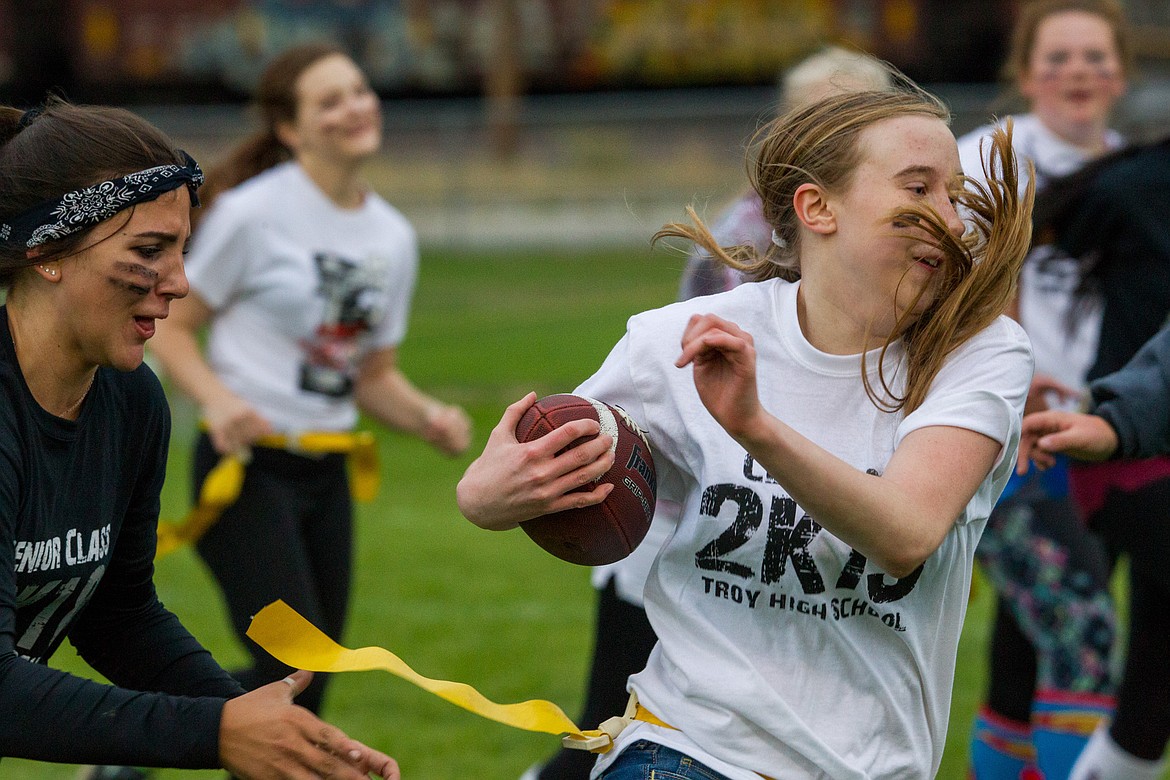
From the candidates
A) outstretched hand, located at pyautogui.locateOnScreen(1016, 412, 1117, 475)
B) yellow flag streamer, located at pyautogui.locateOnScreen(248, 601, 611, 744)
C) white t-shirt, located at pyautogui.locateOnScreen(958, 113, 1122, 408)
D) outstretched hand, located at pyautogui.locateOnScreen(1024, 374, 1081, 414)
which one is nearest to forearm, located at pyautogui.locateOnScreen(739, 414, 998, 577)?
yellow flag streamer, located at pyautogui.locateOnScreen(248, 601, 611, 744)

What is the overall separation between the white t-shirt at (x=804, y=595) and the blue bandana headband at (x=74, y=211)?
1.00m

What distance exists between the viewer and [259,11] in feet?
107

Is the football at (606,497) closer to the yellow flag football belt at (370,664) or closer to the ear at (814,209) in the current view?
the yellow flag football belt at (370,664)

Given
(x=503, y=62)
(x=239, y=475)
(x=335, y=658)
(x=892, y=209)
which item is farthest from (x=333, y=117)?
(x=503, y=62)

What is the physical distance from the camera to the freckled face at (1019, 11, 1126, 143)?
17.9ft

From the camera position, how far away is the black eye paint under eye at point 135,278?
2861mm

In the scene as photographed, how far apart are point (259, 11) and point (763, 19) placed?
Answer: 10586mm

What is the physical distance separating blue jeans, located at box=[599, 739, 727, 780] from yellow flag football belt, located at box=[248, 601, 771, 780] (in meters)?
0.05

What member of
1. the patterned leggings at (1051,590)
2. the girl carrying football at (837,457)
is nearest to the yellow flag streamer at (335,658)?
the girl carrying football at (837,457)

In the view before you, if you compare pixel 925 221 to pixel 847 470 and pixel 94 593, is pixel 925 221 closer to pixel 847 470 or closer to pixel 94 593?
pixel 847 470

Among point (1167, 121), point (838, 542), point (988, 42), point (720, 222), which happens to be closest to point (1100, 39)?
point (720, 222)

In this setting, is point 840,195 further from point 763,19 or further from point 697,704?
point 763,19

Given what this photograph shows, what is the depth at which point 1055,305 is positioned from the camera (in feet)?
17.4

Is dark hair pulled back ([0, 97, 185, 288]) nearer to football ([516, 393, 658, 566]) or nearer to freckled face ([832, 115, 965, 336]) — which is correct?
football ([516, 393, 658, 566])
